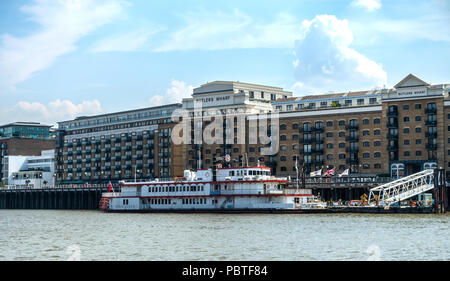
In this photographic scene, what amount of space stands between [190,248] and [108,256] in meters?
7.09

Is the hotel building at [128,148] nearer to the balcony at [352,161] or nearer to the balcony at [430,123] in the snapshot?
the balcony at [352,161]

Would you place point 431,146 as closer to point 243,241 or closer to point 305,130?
point 305,130

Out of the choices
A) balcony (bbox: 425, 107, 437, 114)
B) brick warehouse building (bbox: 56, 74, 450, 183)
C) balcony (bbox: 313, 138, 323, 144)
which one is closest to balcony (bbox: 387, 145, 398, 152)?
brick warehouse building (bbox: 56, 74, 450, 183)

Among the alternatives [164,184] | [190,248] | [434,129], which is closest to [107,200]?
→ [164,184]

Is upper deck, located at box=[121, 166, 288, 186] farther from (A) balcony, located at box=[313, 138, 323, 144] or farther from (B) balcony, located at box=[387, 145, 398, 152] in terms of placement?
(A) balcony, located at box=[313, 138, 323, 144]

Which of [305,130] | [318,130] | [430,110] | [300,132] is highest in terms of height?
[430,110]

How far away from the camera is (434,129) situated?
132 m

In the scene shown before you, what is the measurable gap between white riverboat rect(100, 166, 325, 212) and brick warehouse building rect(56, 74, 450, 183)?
16.3ft

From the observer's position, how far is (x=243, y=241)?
197 ft

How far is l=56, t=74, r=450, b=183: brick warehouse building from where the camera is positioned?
133 meters

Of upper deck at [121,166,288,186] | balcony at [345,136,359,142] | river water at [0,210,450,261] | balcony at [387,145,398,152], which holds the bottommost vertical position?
river water at [0,210,450,261]

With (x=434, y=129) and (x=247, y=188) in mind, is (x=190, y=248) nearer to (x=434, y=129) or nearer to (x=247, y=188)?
(x=247, y=188)

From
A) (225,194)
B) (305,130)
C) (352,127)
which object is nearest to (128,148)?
(305,130)

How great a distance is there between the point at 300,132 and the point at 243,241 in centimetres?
8995
